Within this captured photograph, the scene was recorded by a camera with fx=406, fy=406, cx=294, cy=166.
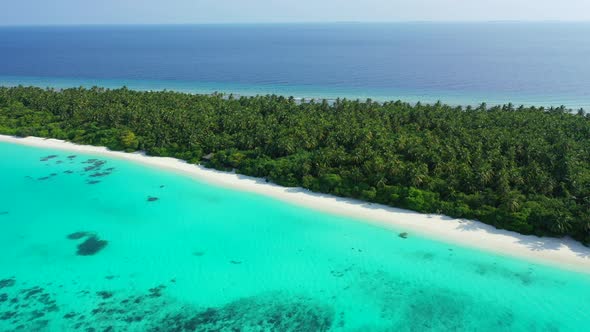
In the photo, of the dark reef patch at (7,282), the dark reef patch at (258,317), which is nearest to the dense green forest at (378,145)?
the dark reef patch at (258,317)

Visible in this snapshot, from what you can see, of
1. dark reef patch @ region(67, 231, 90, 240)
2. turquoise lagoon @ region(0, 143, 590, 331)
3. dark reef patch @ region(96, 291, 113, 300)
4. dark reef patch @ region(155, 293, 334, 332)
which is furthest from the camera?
dark reef patch @ region(67, 231, 90, 240)

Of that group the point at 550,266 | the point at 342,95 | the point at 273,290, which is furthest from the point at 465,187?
the point at 342,95

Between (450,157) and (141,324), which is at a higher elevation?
(450,157)

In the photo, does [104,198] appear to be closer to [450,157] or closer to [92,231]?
[92,231]

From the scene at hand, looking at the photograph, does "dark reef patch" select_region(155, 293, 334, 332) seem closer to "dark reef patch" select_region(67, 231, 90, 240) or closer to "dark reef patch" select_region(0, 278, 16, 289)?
"dark reef patch" select_region(0, 278, 16, 289)

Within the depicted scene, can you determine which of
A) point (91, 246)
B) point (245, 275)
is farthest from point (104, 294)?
point (245, 275)

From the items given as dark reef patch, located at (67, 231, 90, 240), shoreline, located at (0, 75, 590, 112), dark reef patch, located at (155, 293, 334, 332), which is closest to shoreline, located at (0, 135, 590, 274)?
dark reef patch, located at (155, 293, 334, 332)

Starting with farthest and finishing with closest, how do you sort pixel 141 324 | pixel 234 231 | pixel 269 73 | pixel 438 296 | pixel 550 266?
pixel 269 73
pixel 234 231
pixel 550 266
pixel 438 296
pixel 141 324

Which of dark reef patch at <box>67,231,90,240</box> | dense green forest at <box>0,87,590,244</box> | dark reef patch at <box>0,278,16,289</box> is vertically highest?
dense green forest at <box>0,87,590,244</box>
